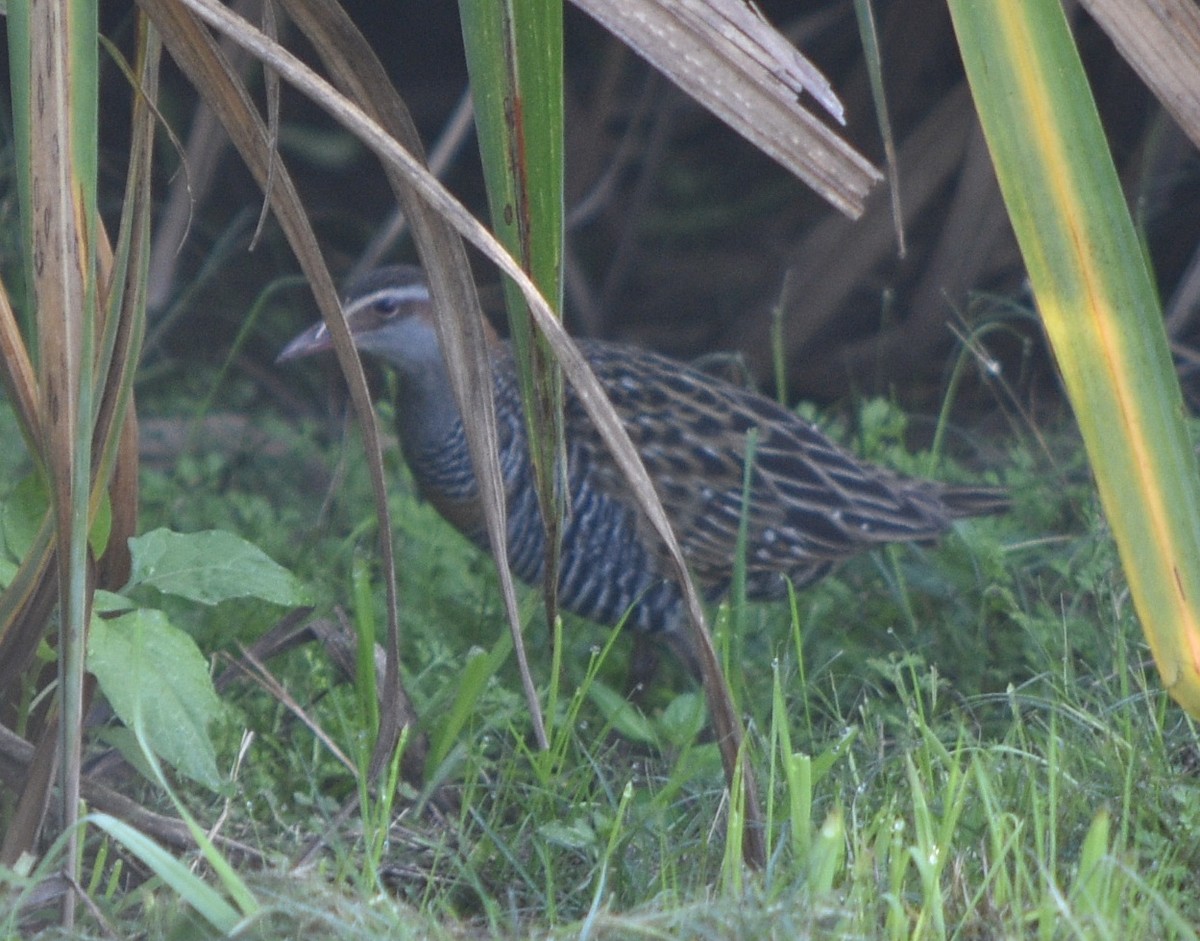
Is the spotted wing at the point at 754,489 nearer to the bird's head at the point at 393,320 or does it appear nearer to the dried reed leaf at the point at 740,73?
the bird's head at the point at 393,320

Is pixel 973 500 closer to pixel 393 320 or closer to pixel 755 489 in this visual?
pixel 755 489

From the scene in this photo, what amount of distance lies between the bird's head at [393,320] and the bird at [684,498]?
10cm

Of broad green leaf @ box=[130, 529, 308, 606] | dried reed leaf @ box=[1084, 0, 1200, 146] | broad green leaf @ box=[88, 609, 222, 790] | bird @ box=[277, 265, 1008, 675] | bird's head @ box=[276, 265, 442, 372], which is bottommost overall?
bird @ box=[277, 265, 1008, 675]

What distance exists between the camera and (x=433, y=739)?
2318mm

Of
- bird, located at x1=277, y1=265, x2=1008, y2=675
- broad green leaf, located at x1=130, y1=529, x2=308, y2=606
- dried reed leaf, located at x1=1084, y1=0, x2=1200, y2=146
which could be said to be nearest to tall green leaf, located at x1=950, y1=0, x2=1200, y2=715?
dried reed leaf, located at x1=1084, y1=0, x2=1200, y2=146

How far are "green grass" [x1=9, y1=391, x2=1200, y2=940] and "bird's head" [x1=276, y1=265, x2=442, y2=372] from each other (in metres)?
0.57

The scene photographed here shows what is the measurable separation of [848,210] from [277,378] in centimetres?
362

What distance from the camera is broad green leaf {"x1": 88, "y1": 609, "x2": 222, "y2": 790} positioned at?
1820 mm

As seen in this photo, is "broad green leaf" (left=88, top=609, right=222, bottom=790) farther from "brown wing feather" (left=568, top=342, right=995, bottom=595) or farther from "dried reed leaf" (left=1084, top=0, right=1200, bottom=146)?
"brown wing feather" (left=568, top=342, right=995, bottom=595)

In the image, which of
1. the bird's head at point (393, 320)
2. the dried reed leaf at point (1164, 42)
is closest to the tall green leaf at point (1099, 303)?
the dried reed leaf at point (1164, 42)

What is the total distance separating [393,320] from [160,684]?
193 cm

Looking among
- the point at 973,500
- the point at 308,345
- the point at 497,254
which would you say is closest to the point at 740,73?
the point at 497,254

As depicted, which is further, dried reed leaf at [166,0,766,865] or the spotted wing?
the spotted wing

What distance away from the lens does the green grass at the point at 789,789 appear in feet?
5.63
